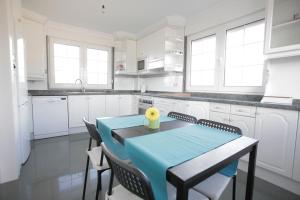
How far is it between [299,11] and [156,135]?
2.33 metres

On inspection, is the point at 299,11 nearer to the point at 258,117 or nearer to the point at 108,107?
the point at 258,117

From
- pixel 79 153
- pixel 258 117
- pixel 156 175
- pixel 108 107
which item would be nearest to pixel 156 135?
pixel 156 175

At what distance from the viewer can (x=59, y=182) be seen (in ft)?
5.80

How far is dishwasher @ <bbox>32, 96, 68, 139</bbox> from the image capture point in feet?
9.96

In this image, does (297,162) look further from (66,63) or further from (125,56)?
(66,63)

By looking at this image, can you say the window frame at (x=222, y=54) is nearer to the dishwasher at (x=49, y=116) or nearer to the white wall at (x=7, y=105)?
the dishwasher at (x=49, y=116)

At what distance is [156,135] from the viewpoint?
3.62 feet

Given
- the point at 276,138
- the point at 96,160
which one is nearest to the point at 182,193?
the point at 96,160

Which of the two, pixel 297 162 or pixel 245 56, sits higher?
pixel 245 56

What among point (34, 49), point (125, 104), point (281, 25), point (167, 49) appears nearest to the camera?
point (281, 25)

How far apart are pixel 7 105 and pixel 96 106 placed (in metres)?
2.02

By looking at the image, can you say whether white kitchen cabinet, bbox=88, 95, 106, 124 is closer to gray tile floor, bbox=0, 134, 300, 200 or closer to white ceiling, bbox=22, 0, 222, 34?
gray tile floor, bbox=0, 134, 300, 200

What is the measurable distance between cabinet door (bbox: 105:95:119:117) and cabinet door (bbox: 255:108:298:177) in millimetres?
3039

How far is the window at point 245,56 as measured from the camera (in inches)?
92.3
